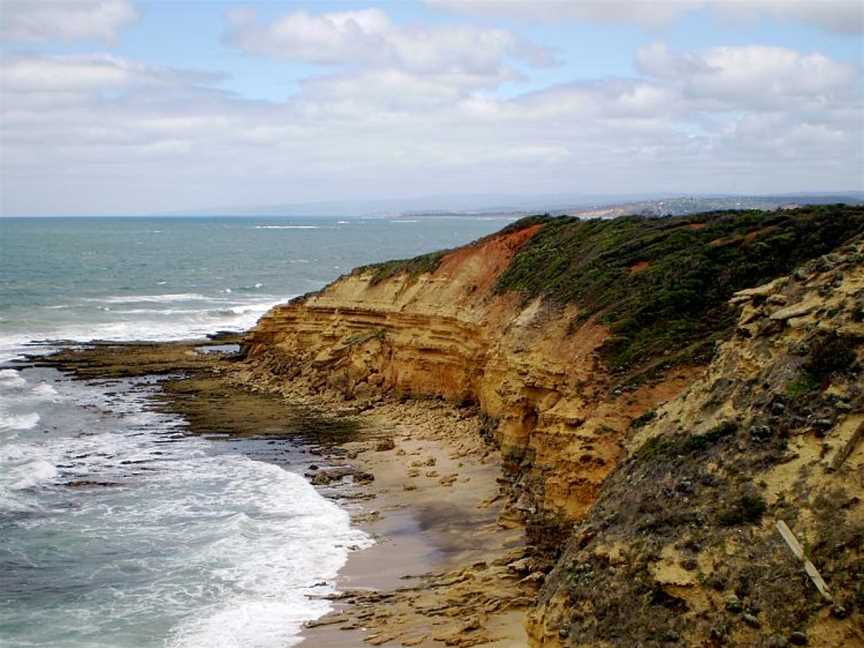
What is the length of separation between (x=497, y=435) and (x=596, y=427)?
8357 millimetres

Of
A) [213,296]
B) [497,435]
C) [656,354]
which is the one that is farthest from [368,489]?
[213,296]

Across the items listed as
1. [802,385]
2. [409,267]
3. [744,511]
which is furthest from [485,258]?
[744,511]

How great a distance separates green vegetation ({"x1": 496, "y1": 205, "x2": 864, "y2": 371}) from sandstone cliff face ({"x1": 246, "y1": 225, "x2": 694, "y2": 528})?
2.28ft

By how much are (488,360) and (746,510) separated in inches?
637

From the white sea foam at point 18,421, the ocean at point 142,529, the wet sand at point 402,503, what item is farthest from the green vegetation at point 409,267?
the white sea foam at point 18,421

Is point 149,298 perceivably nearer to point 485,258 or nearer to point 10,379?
point 10,379

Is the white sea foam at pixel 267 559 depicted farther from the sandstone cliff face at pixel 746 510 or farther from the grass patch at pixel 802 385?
the grass patch at pixel 802 385

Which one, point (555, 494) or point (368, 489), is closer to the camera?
point (555, 494)

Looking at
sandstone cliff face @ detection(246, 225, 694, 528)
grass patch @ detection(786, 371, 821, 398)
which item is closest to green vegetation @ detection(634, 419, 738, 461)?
grass patch @ detection(786, 371, 821, 398)

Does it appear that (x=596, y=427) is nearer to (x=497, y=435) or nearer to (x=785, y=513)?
(x=785, y=513)

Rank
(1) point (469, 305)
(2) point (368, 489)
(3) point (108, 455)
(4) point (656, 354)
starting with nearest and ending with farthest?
1. (4) point (656, 354)
2. (2) point (368, 489)
3. (3) point (108, 455)
4. (1) point (469, 305)

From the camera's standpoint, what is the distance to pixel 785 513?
9914 mm

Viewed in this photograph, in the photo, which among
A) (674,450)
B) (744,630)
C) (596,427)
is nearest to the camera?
(744,630)

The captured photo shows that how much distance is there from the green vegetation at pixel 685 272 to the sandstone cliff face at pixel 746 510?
15.7 feet
